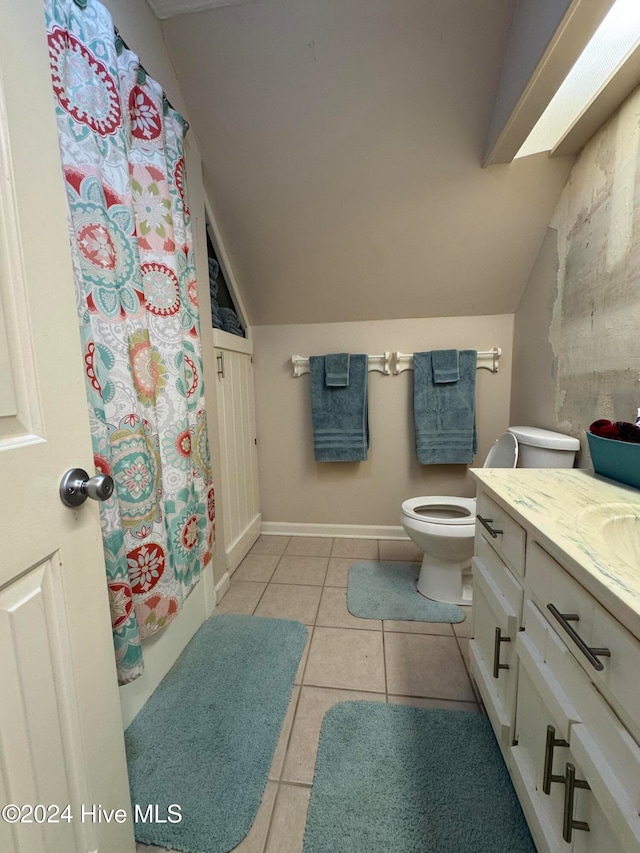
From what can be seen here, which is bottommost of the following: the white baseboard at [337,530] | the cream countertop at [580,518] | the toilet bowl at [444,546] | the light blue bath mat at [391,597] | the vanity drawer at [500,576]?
the light blue bath mat at [391,597]

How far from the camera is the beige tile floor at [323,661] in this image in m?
0.92

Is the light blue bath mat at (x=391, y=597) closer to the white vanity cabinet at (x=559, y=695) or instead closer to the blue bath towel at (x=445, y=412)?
the white vanity cabinet at (x=559, y=695)

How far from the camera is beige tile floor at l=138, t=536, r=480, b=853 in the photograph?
92 centimetres

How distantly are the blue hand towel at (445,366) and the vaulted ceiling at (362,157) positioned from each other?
0.26 metres

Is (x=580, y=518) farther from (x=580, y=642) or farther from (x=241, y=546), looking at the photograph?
(x=241, y=546)

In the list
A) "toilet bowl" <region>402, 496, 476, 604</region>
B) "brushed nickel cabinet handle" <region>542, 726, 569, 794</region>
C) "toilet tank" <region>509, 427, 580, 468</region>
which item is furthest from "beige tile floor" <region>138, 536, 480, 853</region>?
"toilet tank" <region>509, 427, 580, 468</region>

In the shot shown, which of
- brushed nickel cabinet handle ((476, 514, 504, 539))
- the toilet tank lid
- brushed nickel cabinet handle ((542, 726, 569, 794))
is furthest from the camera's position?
the toilet tank lid

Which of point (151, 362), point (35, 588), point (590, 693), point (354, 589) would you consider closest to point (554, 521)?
point (590, 693)

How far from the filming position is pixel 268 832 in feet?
2.79

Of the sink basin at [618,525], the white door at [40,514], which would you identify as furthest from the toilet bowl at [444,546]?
the white door at [40,514]

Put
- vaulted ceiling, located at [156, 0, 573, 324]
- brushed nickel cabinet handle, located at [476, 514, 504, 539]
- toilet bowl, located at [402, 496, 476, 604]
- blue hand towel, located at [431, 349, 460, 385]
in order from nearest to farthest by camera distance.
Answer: brushed nickel cabinet handle, located at [476, 514, 504, 539] < vaulted ceiling, located at [156, 0, 573, 324] < toilet bowl, located at [402, 496, 476, 604] < blue hand towel, located at [431, 349, 460, 385]

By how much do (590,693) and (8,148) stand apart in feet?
3.93

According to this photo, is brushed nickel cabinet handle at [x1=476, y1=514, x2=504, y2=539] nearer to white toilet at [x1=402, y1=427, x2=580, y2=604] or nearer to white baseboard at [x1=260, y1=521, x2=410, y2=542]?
white toilet at [x1=402, y1=427, x2=580, y2=604]

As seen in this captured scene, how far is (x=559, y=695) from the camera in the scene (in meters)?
0.64
